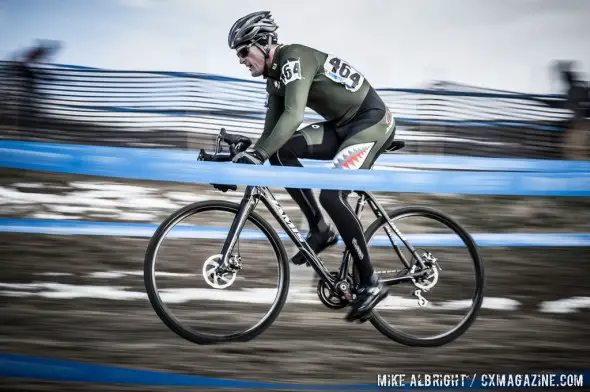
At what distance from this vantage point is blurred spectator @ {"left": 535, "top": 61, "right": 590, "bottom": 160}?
874 cm

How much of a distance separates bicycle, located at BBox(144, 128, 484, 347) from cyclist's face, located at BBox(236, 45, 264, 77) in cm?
37

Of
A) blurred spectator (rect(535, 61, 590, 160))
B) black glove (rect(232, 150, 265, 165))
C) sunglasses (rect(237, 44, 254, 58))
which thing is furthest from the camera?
blurred spectator (rect(535, 61, 590, 160))

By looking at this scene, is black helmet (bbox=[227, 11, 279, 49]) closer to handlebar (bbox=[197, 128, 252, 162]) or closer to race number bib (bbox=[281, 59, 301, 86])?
race number bib (bbox=[281, 59, 301, 86])

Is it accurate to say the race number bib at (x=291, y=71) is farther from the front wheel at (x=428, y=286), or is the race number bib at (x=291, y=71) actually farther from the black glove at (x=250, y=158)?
the front wheel at (x=428, y=286)

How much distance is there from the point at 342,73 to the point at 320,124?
1.06ft

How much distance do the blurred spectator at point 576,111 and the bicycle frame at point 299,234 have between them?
5200mm

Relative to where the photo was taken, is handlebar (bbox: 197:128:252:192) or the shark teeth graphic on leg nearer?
handlebar (bbox: 197:128:252:192)

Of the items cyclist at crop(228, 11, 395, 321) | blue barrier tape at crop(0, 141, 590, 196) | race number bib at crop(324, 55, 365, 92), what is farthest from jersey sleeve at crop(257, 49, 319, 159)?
blue barrier tape at crop(0, 141, 590, 196)

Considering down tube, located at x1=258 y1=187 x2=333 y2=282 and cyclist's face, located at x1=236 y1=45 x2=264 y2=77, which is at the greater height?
cyclist's face, located at x1=236 y1=45 x2=264 y2=77

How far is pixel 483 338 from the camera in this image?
4.28 meters

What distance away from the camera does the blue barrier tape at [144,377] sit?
11.1 feet

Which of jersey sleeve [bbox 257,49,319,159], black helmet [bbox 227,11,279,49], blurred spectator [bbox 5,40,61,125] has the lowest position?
blurred spectator [bbox 5,40,61,125]

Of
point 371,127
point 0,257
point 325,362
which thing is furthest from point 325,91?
point 0,257

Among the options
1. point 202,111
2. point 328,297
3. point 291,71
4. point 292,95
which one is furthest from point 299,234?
point 202,111
